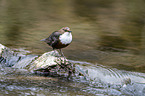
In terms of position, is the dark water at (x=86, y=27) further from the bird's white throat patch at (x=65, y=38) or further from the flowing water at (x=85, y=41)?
the bird's white throat patch at (x=65, y=38)

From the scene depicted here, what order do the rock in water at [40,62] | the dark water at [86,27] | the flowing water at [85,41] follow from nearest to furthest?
the flowing water at [85,41], the rock in water at [40,62], the dark water at [86,27]

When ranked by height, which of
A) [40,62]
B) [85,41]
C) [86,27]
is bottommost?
[40,62]

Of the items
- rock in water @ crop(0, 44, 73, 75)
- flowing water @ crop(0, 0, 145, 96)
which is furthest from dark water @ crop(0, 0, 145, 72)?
rock in water @ crop(0, 44, 73, 75)

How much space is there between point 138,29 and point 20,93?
7302 millimetres

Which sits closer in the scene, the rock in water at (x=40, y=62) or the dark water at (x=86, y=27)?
the rock in water at (x=40, y=62)

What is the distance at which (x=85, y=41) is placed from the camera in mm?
7887

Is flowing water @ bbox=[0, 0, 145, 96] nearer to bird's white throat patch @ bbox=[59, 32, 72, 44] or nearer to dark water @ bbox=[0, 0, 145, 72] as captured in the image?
dark water @ bbox=[0, 0, 145, 72]

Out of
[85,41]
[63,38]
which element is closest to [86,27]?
[85,41]

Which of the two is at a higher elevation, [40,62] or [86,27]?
[86,27]

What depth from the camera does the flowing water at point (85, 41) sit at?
4168mm

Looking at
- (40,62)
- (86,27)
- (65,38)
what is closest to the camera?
(65,38)

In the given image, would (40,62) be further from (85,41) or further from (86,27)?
(86,27)

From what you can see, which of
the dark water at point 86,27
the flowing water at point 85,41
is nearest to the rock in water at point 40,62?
the flowing water at point 85,41

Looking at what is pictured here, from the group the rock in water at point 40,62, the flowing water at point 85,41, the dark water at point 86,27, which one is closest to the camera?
the flowing water at point 85,41
